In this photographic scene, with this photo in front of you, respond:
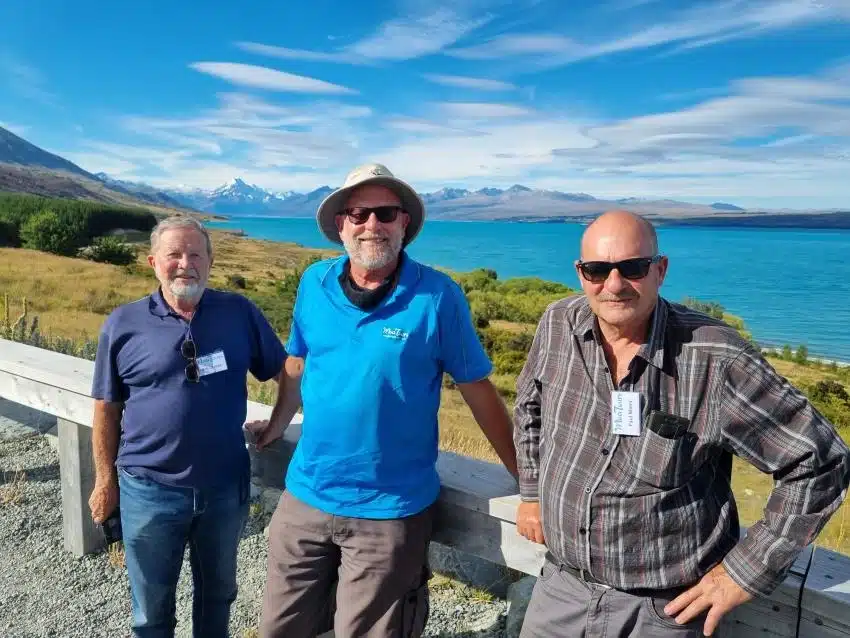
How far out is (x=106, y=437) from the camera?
102 inches

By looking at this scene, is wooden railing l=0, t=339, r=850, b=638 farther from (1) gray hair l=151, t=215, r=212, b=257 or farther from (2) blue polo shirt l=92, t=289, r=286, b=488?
(1) gray hair l=151, t=215, r=212, b=257

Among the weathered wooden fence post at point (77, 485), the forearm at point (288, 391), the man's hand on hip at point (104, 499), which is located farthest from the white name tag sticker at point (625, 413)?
the weathered wooden fence post at point (77, 485)

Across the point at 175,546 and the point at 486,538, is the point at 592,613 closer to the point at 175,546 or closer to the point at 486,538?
the point at 486,538

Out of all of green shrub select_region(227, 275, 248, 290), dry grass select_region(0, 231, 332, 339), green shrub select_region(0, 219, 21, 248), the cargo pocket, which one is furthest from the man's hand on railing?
green shrub select_region(0, 219, 21, 248)

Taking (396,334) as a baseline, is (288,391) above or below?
below

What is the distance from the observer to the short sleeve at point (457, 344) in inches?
87.7

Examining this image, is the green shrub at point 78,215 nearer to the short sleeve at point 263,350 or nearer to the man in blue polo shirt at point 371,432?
the short sleeve at point 263,350

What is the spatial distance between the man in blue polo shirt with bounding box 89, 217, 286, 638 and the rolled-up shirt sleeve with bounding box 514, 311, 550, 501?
115 centimetres

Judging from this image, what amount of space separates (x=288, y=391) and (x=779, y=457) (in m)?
1.75

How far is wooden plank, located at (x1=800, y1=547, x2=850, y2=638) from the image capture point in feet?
5.36

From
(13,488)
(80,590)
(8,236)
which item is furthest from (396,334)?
(8,236)

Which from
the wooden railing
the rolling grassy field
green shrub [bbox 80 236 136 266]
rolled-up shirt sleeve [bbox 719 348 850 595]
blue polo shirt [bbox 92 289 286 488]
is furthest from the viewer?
green shrub [bbox 80 236 136 266]

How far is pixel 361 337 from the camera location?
87.8 inches

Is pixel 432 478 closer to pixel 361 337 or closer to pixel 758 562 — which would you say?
pixel 361 337
